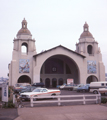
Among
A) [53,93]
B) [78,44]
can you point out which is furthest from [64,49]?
[53,93]

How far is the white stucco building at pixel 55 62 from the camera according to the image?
147ft

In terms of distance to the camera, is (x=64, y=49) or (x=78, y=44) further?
(x=78, y=44)

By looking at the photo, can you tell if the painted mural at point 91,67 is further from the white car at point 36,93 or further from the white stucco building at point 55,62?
the white car at point 36,93

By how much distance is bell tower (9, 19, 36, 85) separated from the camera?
4416 centimetres

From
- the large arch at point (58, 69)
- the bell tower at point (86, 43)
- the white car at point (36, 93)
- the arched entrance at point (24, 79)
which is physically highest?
the bell tower at point (86, 43)

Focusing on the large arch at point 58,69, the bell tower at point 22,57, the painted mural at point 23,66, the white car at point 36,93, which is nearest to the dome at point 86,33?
the large arch at point 58,69

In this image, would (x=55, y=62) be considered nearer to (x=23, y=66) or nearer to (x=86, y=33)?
(x=23, y=66)

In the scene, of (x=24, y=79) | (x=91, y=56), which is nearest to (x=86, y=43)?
(x=91, y=56)

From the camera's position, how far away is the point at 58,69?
175 feet

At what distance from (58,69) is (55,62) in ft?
8.08

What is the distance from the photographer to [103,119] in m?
8.80

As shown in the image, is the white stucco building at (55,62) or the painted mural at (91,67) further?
the painted mural at (91,67)

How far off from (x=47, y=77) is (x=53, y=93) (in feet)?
112

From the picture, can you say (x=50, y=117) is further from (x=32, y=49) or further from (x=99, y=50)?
(x=99, y=50)
